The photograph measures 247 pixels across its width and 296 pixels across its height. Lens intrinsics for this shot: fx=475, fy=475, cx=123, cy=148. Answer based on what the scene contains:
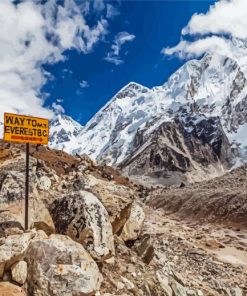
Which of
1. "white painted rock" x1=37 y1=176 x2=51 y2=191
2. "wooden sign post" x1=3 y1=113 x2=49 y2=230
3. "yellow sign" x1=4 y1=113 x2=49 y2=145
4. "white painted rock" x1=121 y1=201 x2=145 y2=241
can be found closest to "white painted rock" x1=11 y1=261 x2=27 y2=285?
"wooden sign post" x1=3 y1=113 x2=49 y2=230

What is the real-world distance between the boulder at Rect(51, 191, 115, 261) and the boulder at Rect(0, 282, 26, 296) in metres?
3.26

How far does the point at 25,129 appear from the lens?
63.8 feet

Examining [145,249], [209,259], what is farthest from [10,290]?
[209,259]

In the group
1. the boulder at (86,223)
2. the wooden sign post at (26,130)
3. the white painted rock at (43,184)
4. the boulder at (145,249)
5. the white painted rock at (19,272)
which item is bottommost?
the white painted rock at (19,272)

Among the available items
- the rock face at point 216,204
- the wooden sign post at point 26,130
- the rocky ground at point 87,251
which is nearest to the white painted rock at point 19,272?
the rocky ground at point 87,251

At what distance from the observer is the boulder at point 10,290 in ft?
50.5

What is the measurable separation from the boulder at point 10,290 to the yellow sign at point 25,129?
5751 mm

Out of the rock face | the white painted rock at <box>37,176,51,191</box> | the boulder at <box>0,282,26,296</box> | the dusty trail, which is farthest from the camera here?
the rock face

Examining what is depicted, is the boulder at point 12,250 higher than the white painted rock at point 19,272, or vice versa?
the boulder at point 12,250

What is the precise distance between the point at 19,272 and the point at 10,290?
663mm

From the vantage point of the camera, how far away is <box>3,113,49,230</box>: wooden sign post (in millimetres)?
18938

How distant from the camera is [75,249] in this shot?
54.4 feet

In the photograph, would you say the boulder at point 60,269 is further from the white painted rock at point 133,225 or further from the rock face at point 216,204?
the rock face at point 216,204

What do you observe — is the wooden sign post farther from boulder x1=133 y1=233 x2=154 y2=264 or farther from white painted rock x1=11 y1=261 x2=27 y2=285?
boulder x1=133 y1=233 x2=154 y2=264
